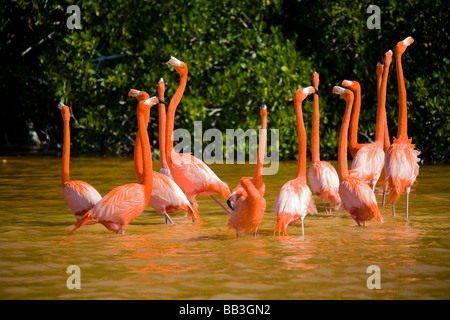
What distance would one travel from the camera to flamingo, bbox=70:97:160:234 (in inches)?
288

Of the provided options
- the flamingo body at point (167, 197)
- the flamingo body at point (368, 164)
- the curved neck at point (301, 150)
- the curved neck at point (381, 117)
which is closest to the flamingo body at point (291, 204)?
the curved neck at point (301, 150)

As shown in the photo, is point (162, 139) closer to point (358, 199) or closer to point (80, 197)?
point (80, 197)

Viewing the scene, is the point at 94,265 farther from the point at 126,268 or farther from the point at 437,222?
the point at 437,222

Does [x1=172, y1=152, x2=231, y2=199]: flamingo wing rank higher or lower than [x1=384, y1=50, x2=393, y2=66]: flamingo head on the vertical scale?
lower

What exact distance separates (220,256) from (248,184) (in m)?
0.82

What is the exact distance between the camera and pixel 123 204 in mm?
7344

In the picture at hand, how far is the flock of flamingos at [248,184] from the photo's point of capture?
732cm

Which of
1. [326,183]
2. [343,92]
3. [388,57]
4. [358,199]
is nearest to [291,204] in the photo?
[358,199]

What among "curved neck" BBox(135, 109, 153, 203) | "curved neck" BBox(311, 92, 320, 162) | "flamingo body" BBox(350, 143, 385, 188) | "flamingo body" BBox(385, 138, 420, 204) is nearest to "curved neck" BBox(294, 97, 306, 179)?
"curved neck" BBox(311, 92, 320, 162)

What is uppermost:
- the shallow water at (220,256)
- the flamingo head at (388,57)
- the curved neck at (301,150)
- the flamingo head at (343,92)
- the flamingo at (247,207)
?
the flamingo head at (388,57)

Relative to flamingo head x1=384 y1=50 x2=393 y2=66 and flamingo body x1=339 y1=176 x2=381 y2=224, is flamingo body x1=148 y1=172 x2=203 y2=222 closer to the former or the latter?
flamingo body x1=339 y1=176 x2=381 y2=224

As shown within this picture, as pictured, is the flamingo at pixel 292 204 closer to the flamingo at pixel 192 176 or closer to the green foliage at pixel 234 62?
Result: the flamingo at pixel 192 176

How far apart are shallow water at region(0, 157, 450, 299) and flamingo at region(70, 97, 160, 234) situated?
189 millimetres
